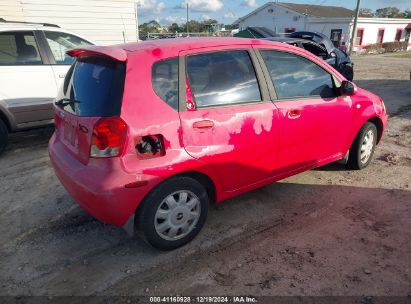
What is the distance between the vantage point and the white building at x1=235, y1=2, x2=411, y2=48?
1371 inches

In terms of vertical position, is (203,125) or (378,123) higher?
(203,125)

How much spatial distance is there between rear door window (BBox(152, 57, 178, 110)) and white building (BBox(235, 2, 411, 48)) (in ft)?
110

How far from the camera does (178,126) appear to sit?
2865 millimetres

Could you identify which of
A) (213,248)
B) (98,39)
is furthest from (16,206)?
(98,39)

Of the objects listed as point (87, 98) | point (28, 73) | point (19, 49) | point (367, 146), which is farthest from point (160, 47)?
point (19, 49)

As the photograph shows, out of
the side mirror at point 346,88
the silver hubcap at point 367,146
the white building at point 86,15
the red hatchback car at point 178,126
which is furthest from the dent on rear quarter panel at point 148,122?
the white building at point 86,15

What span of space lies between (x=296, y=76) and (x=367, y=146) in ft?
5.66

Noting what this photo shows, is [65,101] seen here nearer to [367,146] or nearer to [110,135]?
[110,135]

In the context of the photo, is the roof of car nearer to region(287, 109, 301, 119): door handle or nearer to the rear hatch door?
the rear hatch door

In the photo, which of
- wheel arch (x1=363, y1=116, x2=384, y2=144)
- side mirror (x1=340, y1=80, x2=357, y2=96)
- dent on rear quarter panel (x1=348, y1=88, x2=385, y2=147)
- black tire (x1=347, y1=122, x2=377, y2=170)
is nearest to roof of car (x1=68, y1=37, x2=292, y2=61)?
side mirror (x1=340, y1=80, x2=357, y2=96)

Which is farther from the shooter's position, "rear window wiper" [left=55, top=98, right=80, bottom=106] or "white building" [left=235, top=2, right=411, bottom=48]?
"white building" [left=235, top=2, right=411, bottom=48]

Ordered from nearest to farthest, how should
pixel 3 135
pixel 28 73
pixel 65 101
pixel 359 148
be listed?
1. pixel 65 101
2. pixel 359 148
3. pixel 3 135
4. pixel 28 73

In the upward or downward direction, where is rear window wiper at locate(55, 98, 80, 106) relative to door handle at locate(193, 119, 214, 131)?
upward

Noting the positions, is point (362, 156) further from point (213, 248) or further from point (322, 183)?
point (213, 248)
